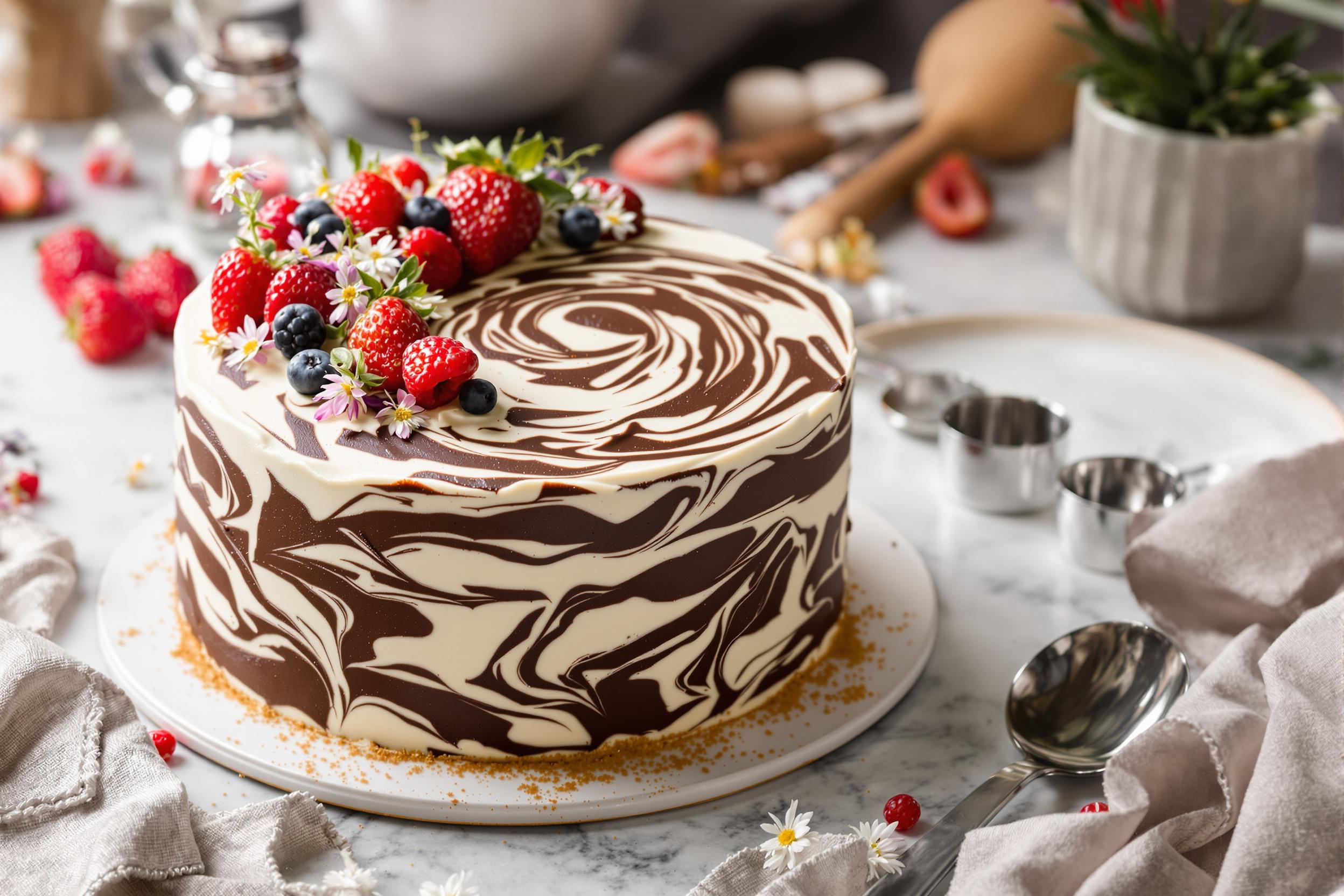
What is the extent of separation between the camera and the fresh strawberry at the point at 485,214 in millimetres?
1888

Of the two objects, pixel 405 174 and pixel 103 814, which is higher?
pixel 405 174

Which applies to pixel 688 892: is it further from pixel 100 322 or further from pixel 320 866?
pixel 100 322

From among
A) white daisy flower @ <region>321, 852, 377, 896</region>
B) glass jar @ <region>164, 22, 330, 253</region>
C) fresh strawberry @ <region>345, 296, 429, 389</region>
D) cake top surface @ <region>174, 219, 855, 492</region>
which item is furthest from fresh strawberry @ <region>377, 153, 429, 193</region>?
white daisy flower @ <region>321, 852, 377, 896</region>

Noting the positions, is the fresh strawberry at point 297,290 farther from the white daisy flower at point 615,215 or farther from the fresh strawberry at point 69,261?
the fresh strawberry at point 69,261

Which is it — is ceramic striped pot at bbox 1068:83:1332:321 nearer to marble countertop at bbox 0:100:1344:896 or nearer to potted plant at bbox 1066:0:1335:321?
potted plant at bbox 1066:0:1335:321

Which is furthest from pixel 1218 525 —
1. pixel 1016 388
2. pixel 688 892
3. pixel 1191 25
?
pixel 1191 25

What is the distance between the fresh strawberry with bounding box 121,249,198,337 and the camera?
258 cm

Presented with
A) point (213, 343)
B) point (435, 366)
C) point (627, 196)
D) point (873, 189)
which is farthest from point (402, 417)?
point (873, 189)

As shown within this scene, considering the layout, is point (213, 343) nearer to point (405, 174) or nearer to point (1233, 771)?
point (405, 174)

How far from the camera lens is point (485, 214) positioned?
189 cm

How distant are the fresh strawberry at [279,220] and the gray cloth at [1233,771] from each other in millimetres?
1126

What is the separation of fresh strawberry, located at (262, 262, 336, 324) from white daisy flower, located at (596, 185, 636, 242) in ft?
1.48

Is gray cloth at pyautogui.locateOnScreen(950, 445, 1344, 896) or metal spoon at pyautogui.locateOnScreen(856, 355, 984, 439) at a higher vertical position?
gray cloth at pyautogui.locateOnScreen(950, 445, 1344, 896)

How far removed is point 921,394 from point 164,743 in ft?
4.50
